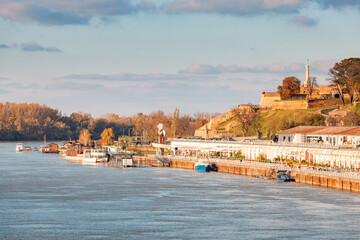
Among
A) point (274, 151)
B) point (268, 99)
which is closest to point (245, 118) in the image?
point (268, 99)

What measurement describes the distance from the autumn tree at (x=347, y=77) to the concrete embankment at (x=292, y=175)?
163 ft

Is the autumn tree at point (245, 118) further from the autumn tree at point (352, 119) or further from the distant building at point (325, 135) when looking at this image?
the distant building at point (325, 135)

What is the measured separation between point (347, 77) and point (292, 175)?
227 feet

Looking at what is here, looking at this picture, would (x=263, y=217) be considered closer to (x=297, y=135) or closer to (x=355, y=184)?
(x=355, y=184)

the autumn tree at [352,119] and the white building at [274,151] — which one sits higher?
the autumn tree at [352,119]

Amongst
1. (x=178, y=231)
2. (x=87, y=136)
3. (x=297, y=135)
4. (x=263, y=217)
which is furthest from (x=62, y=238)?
(x=87, y=136)

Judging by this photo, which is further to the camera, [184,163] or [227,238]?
[184,163]

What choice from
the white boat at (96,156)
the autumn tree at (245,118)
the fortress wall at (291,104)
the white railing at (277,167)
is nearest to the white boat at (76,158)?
the white boat at (96,156)

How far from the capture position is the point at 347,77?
5561 inches

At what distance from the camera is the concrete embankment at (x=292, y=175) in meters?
67.0

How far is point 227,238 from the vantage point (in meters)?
45.4

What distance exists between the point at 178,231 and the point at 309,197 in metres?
21.1

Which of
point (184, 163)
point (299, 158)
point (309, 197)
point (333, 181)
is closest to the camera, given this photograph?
point (309, 197)

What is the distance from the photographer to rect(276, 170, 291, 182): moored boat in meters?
78.6
